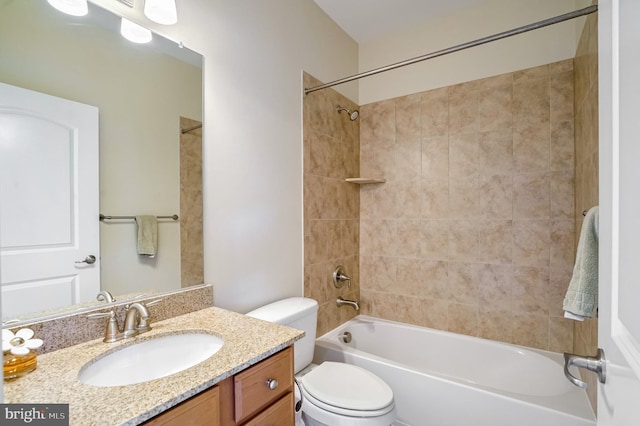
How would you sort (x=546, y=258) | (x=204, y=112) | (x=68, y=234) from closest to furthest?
(x=68, y=234) → (x=204, y=112) → (x=546, y=258)

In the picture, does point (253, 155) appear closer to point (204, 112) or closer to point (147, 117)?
point (204, 112)

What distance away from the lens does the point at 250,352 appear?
2.92 ft

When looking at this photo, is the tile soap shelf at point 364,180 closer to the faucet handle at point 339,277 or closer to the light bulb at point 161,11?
the faucet handle at point 339,277

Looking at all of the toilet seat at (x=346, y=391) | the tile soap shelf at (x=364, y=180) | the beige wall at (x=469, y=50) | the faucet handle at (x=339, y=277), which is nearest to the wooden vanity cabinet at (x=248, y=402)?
the toilet seat at (x=346, y=391)

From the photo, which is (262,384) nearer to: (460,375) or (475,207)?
(460,375)

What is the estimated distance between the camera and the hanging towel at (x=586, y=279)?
0.99m

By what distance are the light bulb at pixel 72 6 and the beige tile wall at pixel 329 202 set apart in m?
1.20

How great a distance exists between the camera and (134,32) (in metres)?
1.13

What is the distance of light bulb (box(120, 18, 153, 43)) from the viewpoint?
1101 mm

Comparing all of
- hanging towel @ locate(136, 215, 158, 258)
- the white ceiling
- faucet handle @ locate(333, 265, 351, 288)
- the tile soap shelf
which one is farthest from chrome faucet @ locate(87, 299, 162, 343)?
the white ceiling

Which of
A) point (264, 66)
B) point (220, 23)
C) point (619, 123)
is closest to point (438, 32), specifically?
point (264, 66)

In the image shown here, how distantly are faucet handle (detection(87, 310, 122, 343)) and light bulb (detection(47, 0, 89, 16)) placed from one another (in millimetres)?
1011

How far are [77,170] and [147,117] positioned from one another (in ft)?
1.13

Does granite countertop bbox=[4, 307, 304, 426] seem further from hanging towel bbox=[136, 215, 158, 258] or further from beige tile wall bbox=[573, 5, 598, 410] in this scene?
beige tile wall bbox=[573, 5, 598, 410]
